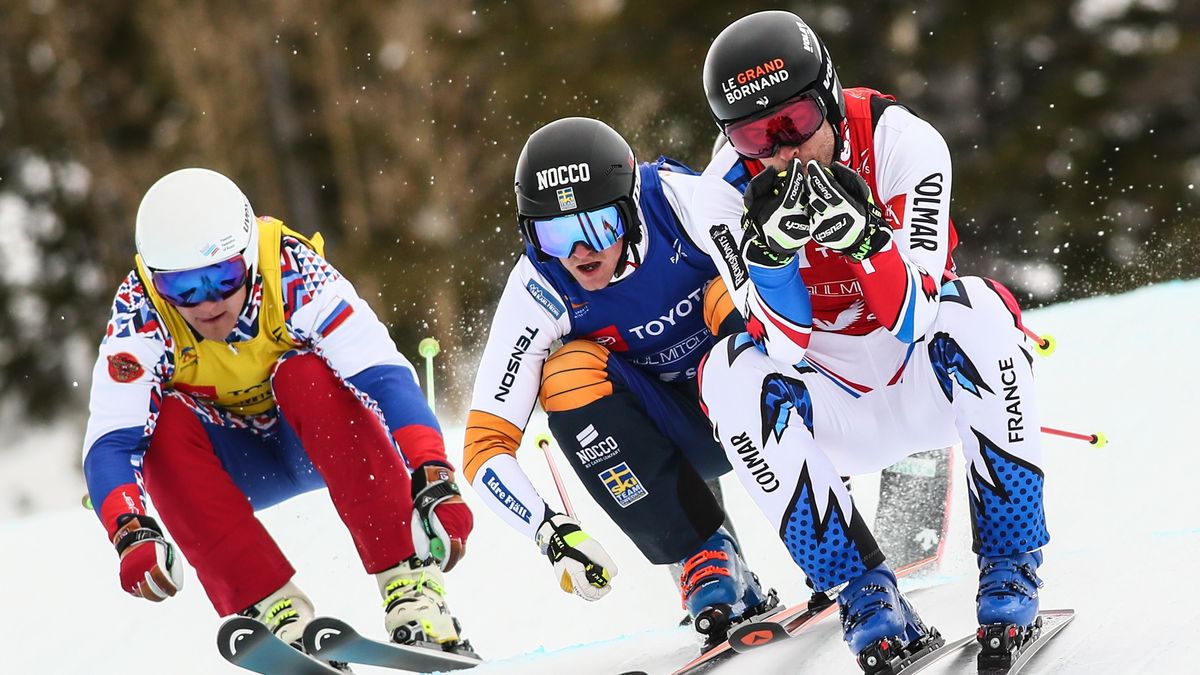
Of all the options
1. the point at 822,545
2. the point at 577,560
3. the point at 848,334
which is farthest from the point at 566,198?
the point at 822,545

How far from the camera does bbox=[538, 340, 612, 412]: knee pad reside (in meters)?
4.23

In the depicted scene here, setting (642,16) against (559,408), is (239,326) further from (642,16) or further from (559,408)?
(642,16)

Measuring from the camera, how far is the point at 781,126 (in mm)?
3643

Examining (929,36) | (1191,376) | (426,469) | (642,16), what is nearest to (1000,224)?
(929,36)

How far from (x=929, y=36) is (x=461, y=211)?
237 inches

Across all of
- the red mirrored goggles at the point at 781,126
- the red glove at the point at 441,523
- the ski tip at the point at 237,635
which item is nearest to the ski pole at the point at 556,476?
the red glove at the point at 441,523

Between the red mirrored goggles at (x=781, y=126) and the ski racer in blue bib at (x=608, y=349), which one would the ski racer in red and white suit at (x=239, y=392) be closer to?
the ski racer in blue bib at (x=608, y=349)

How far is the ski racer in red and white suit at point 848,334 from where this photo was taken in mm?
3297

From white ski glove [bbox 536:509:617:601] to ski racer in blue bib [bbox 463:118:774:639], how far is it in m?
0.09

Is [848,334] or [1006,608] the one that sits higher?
[848,334]

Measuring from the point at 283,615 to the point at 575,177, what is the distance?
1668 mm

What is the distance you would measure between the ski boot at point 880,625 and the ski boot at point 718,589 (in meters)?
0.79

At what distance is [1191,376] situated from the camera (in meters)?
5.89

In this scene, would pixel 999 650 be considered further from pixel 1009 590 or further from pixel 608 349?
pixel 608 349
